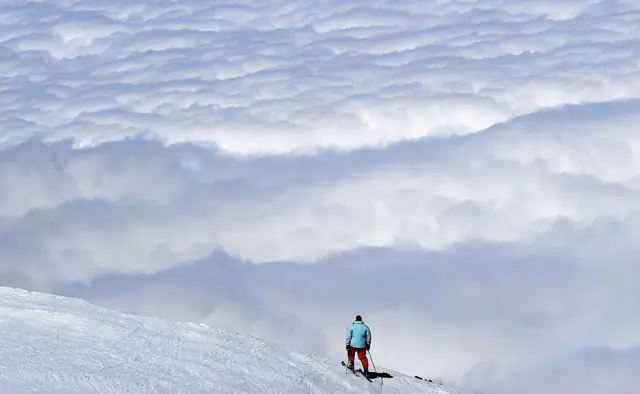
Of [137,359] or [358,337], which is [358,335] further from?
[137,359]

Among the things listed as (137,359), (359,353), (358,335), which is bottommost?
(137,359)

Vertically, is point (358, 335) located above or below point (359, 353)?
above

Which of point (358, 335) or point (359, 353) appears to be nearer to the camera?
point (358, 335)

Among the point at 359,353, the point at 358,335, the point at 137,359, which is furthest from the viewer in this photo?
the point at 359,353

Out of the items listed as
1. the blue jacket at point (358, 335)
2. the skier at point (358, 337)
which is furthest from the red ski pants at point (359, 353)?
the blue jacket at point (358, 335)

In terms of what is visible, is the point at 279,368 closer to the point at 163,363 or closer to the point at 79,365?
the point at 163,363

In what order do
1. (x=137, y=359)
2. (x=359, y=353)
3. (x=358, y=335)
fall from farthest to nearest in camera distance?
(x=359, y=353), (x=358, y=335), (x=137, y=359)

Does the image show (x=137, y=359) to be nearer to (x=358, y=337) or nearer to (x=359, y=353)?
(x=358, y=337)

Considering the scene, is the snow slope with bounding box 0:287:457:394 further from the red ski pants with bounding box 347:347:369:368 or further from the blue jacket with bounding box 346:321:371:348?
the blue jacket with bounding box 346:321:371:348

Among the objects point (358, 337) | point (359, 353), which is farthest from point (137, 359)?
point (359, 353)

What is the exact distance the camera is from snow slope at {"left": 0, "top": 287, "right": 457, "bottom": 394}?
1688 centimetres

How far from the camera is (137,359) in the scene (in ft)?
62.4

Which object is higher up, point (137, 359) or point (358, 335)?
point (358, 335)

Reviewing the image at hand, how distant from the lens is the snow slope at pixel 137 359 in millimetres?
16875
